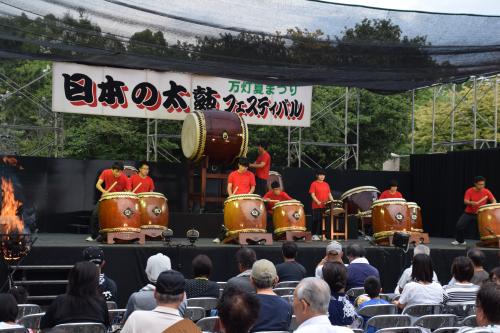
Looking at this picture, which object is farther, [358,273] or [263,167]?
[263,167]

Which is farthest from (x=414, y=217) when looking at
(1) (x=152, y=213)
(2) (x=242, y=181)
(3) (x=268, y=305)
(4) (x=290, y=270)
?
(3) (x=268, y=305)

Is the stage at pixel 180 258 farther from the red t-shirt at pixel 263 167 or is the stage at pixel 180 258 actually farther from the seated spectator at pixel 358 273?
the seated spectator at pixel 358 273

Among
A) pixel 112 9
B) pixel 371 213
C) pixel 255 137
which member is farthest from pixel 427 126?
pixel 112 9

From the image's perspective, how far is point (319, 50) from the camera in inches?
336

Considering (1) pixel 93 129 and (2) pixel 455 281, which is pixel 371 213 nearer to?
(2) pixel 455 281

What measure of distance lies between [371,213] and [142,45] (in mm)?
6199

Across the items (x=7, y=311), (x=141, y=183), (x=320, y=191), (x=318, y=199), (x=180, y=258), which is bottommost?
(x=180, y=258)

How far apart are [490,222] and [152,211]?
518 cm

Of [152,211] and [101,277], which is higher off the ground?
[152,211]

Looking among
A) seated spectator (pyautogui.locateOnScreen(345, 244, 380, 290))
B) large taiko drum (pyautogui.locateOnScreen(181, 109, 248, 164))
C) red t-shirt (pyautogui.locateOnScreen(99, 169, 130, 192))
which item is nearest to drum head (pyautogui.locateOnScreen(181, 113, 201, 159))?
large taiko drum (pyautogui.locateOnScreen(181, 109, 248, 164))

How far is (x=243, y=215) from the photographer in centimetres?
1134

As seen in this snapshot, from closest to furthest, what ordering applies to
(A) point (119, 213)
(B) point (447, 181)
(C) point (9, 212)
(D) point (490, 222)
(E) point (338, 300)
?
(E) point (338, 300), (A) point (119, 213), (C) point (9, 212), (D) point (490, 222), (B) point (447, 181)

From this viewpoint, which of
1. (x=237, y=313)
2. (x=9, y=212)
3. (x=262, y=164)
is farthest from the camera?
(x=262, y=164)

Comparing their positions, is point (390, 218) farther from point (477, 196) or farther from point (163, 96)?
point (163, 96)
